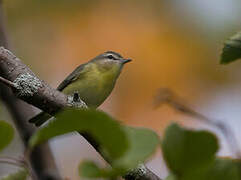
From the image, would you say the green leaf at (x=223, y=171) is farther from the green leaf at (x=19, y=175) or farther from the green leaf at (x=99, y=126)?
the green leaf at (x=19, y=175)

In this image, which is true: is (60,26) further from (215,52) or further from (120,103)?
(215,52)

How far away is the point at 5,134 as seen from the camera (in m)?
0.82

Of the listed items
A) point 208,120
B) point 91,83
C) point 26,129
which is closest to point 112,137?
point 208,120

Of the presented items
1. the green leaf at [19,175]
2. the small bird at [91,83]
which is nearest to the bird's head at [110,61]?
the small bird at [91,83]

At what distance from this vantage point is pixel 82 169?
732 millimetres

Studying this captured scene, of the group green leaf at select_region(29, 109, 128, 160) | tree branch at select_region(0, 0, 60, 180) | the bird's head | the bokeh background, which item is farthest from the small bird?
green leaf at select_region(29, 109, 128, 160)

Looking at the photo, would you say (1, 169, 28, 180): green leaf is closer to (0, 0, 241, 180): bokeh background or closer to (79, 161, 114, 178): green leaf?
(79, 161, 114, 178): green leaf

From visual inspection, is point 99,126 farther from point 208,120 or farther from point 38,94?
point 38,94

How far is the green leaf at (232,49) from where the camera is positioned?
0.99 m

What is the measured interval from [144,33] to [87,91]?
121 inches

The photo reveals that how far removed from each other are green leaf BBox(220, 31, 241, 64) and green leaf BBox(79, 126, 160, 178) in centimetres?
36

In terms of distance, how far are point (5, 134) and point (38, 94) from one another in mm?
754

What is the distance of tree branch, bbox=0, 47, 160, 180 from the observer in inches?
58.9

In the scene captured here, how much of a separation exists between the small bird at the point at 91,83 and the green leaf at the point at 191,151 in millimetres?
3377
